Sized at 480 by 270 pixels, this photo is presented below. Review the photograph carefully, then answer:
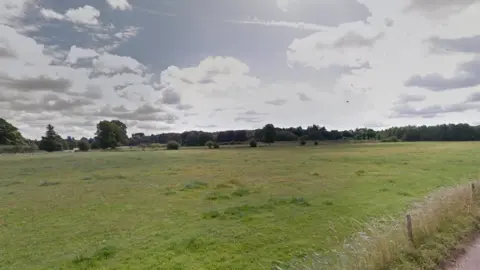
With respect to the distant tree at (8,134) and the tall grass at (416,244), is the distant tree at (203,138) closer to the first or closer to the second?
the distant tree at (8,134)

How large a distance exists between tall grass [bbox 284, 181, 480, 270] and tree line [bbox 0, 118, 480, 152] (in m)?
113

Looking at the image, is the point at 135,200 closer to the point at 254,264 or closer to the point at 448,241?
the point at 254,264

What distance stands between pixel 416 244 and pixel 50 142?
145 m

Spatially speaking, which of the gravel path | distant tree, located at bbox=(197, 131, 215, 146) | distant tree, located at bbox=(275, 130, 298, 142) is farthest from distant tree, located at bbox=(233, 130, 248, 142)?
the gravel path

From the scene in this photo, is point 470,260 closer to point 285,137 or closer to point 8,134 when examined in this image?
point 285,137

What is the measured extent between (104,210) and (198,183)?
1114 centimetres

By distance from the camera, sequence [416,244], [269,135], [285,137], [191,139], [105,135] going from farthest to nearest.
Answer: [191,139]
[285,137]
[269,135]
[105,135]
[416,244]

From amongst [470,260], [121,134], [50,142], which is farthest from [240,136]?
[470,260]

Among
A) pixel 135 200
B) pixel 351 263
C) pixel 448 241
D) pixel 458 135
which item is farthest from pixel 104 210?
pixel 458 135

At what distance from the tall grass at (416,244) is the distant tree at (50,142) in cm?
14214

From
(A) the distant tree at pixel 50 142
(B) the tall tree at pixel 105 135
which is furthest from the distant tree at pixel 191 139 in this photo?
(A) the distant tree at pixel 50 142

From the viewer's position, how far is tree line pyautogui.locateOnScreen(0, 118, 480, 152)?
12725 centimetres

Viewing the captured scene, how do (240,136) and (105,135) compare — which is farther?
(240,136)

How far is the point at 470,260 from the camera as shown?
8.17 m
